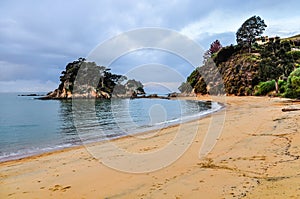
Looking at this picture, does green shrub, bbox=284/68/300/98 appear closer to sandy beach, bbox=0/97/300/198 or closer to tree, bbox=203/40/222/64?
sandy beach, bbox=0/97/300/198

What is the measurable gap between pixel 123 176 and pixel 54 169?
9.76 feet

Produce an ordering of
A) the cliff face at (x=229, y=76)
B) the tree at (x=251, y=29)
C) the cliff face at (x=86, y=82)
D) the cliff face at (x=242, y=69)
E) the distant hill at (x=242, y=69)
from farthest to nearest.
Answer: the cliff face at (x=86, y=82) → the tree at (x=251, y=29) → the cliff face at (x=229, y=76) → the distant hill at (x=242, y=69) → the cliff face at (x=242, y=69)

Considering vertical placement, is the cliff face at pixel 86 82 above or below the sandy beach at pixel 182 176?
above

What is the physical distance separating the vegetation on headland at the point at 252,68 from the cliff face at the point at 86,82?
2719 centimetres

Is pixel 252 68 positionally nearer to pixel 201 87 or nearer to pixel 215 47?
pixel 201 87

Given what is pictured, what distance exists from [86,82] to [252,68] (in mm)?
65225

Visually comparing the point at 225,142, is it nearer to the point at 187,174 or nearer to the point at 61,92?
the point at 187,174

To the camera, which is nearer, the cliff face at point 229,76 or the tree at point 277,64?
the tree at point 277,64

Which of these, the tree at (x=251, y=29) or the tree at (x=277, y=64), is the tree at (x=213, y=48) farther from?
the tree at (x=277, y=64)

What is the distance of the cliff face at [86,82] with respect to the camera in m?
102

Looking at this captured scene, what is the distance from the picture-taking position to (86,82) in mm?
105625

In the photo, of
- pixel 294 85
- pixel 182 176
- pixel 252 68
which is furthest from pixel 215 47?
pixel 182 176

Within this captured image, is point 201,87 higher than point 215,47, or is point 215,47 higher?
point 215,47

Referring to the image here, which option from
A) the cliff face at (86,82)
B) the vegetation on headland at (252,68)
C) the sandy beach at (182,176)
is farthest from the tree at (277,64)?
the cliff face at (86,82)
